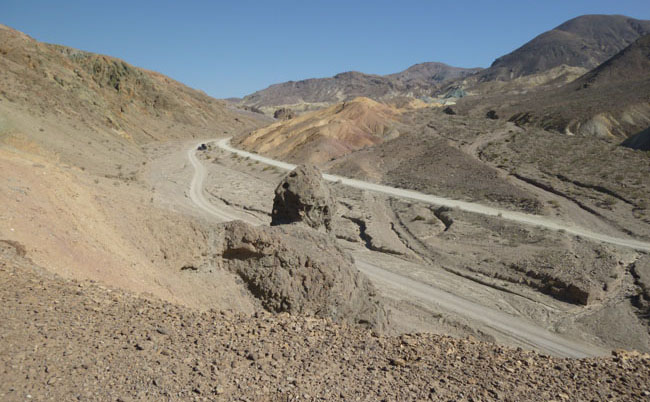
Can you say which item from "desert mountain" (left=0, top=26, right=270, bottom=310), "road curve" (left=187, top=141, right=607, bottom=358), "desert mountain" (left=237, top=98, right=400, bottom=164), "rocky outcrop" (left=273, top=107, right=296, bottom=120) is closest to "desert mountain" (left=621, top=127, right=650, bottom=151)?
"desert mountain" (left=237, top=98, right=400, bottom=164)

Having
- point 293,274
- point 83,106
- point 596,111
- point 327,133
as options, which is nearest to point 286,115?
point 327,133

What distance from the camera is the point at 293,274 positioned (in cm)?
1041

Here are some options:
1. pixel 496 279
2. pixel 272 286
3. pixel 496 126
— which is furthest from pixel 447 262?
pixel 496 126

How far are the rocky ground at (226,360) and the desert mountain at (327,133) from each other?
147ft

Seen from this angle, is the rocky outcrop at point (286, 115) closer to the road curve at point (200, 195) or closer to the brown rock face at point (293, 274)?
the road curve at point (200, 195)

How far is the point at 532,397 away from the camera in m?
6.09

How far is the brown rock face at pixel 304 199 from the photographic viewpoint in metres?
15.2

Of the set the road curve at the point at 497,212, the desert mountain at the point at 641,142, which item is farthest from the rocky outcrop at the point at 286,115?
the desert mountain at the point at 641,142

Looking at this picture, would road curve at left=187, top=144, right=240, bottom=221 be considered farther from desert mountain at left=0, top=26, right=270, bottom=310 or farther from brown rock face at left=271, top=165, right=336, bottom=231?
brown rock face at left=271, top=165, right=336, bottom=231

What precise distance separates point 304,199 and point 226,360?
9444mm

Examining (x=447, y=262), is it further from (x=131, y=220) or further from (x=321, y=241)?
(x=131, y=220)

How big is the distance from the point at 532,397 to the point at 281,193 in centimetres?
1113

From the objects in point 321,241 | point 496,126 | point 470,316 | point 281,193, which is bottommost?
point 470,316

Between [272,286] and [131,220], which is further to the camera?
[131,220]
